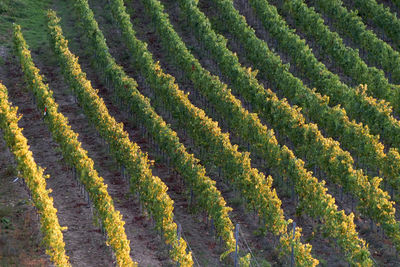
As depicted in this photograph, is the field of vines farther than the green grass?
No

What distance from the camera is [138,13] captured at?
67.1 meters

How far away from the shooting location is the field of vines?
36031mm

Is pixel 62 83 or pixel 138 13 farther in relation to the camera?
pixel 138 13

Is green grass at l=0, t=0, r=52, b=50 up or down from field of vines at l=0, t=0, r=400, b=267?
down

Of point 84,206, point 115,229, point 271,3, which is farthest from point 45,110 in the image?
point 271,3

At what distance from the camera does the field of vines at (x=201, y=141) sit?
118 feet

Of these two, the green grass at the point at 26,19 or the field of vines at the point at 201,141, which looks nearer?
the field of vines at the point at 201,141

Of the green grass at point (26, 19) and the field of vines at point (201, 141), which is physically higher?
the field of vines at point (201, 141)

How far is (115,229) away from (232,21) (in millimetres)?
31055

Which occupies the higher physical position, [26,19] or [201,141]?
[201,141]

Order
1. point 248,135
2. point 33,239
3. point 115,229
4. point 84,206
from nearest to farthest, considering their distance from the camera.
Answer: point 115,229 → point 33,239 → point 84,206 → point 248,135

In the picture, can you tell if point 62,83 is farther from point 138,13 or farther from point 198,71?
point 138,13

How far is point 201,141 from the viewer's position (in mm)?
43750

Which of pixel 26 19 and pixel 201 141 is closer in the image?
pixel 201 141
